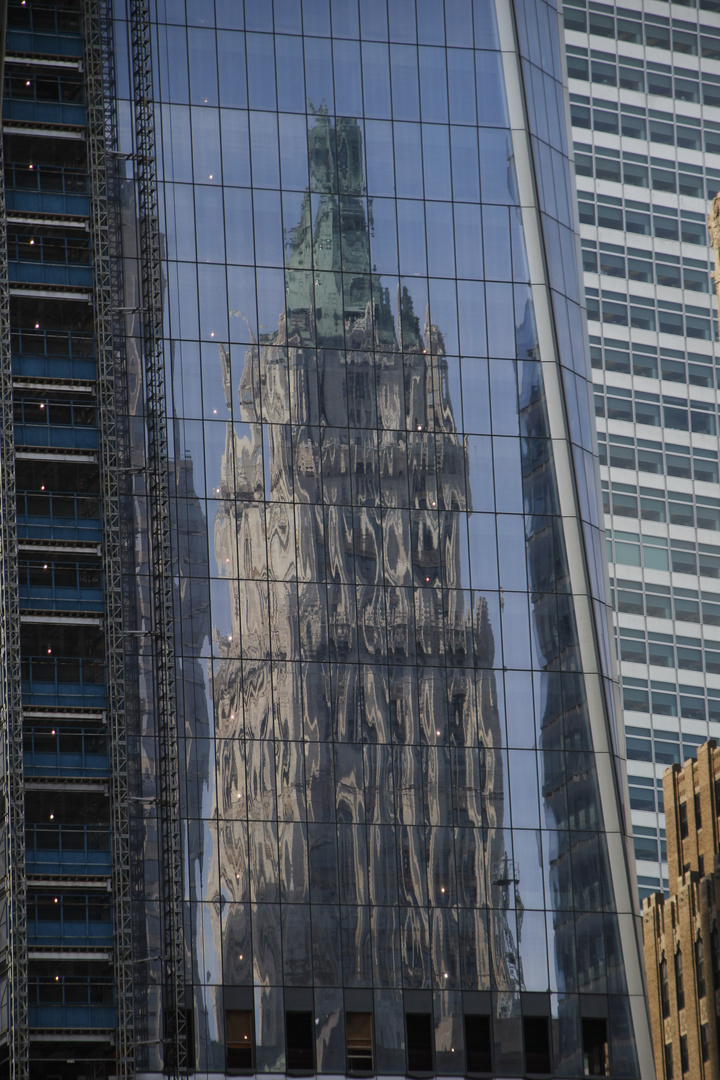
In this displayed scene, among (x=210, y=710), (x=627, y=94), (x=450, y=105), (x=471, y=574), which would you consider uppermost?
(x=627, y=94)

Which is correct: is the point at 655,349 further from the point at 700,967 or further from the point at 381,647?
the point at 381,647

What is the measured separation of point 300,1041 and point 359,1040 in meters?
2.50

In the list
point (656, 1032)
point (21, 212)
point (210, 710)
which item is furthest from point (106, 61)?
point (656, 1032)

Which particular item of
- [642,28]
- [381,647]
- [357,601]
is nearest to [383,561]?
[357,601]

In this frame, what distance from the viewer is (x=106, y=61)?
3620 inches

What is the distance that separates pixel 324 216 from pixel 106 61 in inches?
482

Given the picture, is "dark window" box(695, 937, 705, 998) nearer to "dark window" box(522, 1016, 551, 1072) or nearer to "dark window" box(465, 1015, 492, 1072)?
"dark window" box(522, 1016, 551, 1072)

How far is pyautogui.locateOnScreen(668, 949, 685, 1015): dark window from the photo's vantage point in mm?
132625

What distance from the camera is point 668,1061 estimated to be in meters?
134

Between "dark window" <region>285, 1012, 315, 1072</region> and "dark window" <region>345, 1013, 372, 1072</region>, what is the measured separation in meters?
1.57

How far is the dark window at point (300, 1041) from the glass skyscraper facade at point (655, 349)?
224 ft

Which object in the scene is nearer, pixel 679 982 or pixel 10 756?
pixel 10 756

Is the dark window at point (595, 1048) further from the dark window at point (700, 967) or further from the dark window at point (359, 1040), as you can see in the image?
the dark window at point (700, 967)

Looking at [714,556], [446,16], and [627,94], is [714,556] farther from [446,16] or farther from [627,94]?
[446,16]
